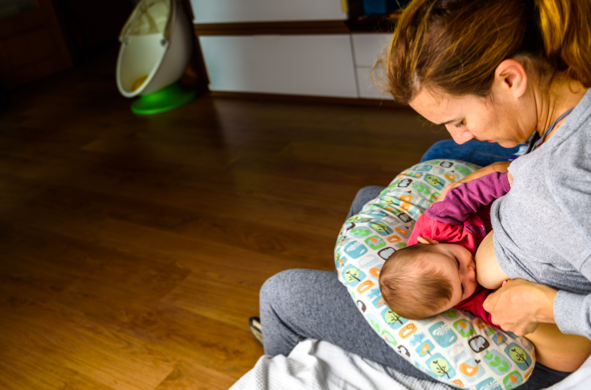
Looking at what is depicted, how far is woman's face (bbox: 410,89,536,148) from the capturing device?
33.5 inches

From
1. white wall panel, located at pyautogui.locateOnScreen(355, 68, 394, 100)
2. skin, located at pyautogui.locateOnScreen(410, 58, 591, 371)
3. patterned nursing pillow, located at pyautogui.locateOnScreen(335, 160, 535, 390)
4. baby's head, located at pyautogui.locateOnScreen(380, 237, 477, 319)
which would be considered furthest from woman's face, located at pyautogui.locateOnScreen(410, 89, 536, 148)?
white wall panel, located at pyautogui.locateOnScreen(355, 68, 394, 100)

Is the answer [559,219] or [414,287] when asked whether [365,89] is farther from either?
[559,219]

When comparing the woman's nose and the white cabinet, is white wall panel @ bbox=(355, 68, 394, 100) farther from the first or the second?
the woman's nose

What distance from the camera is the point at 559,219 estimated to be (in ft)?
2.49

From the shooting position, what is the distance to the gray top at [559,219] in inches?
29.0

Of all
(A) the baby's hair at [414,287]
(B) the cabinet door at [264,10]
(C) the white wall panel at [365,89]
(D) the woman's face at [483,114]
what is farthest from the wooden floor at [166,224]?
(D) the woman's face at [483,114]

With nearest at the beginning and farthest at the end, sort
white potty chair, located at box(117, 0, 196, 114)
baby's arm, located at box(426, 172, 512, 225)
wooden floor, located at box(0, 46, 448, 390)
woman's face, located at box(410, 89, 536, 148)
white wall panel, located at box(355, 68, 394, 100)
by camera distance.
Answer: woman's face, located at box(410, 89, 536, 148)
baby's arm, located at box(426, 172, 512, 225)
wooden floor, located at box(0, 46, 448, 390)
white wall panel, located at box(355, 68, 394, 100)
white potty chair, located at box(117, 0, 196, 114)

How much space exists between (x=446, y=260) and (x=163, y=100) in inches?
131

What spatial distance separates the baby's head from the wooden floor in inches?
29.3

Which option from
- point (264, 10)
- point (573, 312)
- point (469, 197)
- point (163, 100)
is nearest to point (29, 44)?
→ point (163, 100)

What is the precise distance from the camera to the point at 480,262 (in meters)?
→ 1.07

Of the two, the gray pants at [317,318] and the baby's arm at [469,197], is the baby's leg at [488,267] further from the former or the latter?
the gray pants at [317,318]

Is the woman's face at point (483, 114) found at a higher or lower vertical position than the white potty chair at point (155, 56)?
higher

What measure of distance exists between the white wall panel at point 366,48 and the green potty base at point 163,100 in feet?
4.91
